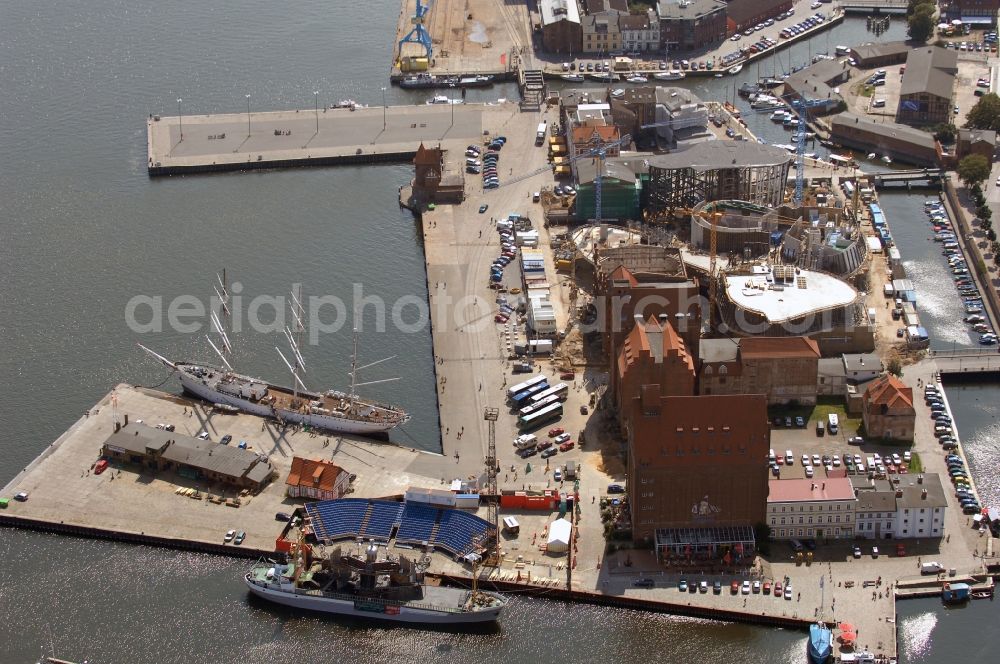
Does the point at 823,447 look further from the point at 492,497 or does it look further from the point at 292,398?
the point at 292,398

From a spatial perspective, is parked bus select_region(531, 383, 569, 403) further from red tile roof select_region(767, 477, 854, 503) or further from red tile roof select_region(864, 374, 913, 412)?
red tile roof select_region(864, 374, 913, 412)

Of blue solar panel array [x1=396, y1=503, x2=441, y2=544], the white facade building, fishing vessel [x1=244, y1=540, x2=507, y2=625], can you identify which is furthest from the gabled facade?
blue solar panel array [x1=396, y1=503, x2=441, y2=544]

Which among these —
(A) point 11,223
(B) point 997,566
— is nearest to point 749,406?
(B) point 997,566

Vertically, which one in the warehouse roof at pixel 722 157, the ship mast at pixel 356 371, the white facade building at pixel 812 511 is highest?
the warehouse roof at pixel 722 157

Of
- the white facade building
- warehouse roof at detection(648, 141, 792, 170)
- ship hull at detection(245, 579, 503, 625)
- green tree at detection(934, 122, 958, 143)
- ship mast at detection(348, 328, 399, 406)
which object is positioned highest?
warehouse roof at detection(648, 141, 792, 170)

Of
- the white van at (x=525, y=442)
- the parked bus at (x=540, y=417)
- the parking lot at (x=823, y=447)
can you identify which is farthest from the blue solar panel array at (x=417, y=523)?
the parking lot at (x=823, y=447)

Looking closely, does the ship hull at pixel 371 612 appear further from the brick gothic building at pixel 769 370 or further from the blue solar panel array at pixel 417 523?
the brick gothic building at pixel 769 370

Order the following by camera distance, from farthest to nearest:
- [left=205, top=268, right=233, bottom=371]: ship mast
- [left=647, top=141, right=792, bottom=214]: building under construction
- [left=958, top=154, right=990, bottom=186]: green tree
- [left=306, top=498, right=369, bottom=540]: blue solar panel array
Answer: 1. [left=958, top=154, right=990, bottom=186]: green tree
2. [left=647, top=141, right=792, bottom=214]: building under construction
3. [left=205, top=268, right=233, bottom=371]: ship mast
4. [left=306, top=498, right=369, bottom=540]: blue solar panel array
